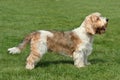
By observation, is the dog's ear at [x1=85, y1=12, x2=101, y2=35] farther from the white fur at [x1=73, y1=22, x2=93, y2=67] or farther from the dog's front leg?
the dog's front leg

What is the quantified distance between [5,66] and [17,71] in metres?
0.85

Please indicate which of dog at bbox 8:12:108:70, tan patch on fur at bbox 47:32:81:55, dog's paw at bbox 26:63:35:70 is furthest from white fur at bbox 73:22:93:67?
dog's paw at bbox 26:63:35:70

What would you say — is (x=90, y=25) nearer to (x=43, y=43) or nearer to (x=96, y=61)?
(x=43, y=43)

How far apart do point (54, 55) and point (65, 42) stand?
6.23 ft

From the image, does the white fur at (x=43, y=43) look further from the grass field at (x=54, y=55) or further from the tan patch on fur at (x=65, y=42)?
the grass field at (x=54, y=55)

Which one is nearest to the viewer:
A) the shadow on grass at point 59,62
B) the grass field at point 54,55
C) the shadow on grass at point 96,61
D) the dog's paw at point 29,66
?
the grass field at point 54,55

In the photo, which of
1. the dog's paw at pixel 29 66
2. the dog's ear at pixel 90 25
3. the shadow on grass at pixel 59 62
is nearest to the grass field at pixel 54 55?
the shadow on grass at pixel 59 62

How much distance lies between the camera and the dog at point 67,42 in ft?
39.2

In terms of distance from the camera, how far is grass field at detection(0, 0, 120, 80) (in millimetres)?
11547

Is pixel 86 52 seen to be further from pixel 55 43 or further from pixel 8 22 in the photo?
pixel 8 22

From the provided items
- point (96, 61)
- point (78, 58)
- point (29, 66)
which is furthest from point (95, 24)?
point (29, 66)

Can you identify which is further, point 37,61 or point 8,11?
point 8,11

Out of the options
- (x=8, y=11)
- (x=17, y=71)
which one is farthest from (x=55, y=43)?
(x=8, y=11)

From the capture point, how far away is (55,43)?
12.2m
